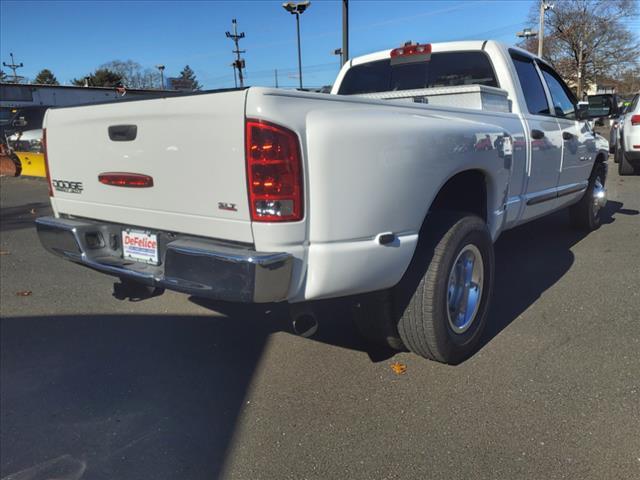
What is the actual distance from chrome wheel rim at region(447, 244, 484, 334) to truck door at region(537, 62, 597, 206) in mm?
1980

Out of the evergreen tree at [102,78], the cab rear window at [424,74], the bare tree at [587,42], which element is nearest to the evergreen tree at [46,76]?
the evergreen tree at [102,78]

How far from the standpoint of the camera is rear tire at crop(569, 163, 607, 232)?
6094 millimetres

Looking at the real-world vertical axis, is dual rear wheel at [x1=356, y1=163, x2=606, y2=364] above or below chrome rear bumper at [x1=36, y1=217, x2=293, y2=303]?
below

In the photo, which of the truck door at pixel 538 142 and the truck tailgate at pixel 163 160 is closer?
the truck tailgate at pixel 163 160

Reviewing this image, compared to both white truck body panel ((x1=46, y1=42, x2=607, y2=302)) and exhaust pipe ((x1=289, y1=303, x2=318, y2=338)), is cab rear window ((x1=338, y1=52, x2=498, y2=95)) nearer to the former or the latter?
white truck body panel ((x1=46, y1=42, x2=607, y2=302))

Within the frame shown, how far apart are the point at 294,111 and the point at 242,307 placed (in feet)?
7.78

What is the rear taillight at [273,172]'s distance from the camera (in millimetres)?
2215

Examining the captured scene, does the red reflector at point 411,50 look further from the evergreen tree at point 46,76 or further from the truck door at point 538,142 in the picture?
the evergreen tree at point 46,76

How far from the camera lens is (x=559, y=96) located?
530 centimetres

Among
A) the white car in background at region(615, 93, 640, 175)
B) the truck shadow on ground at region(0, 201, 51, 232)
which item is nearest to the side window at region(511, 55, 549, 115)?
the white car in background at region(615, 93, 640, 175)

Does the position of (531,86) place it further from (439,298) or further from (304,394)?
(304,394)

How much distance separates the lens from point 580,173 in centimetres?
539

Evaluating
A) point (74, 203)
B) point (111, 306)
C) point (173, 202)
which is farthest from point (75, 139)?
point (111, 306)

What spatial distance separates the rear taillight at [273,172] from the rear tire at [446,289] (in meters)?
0.93
